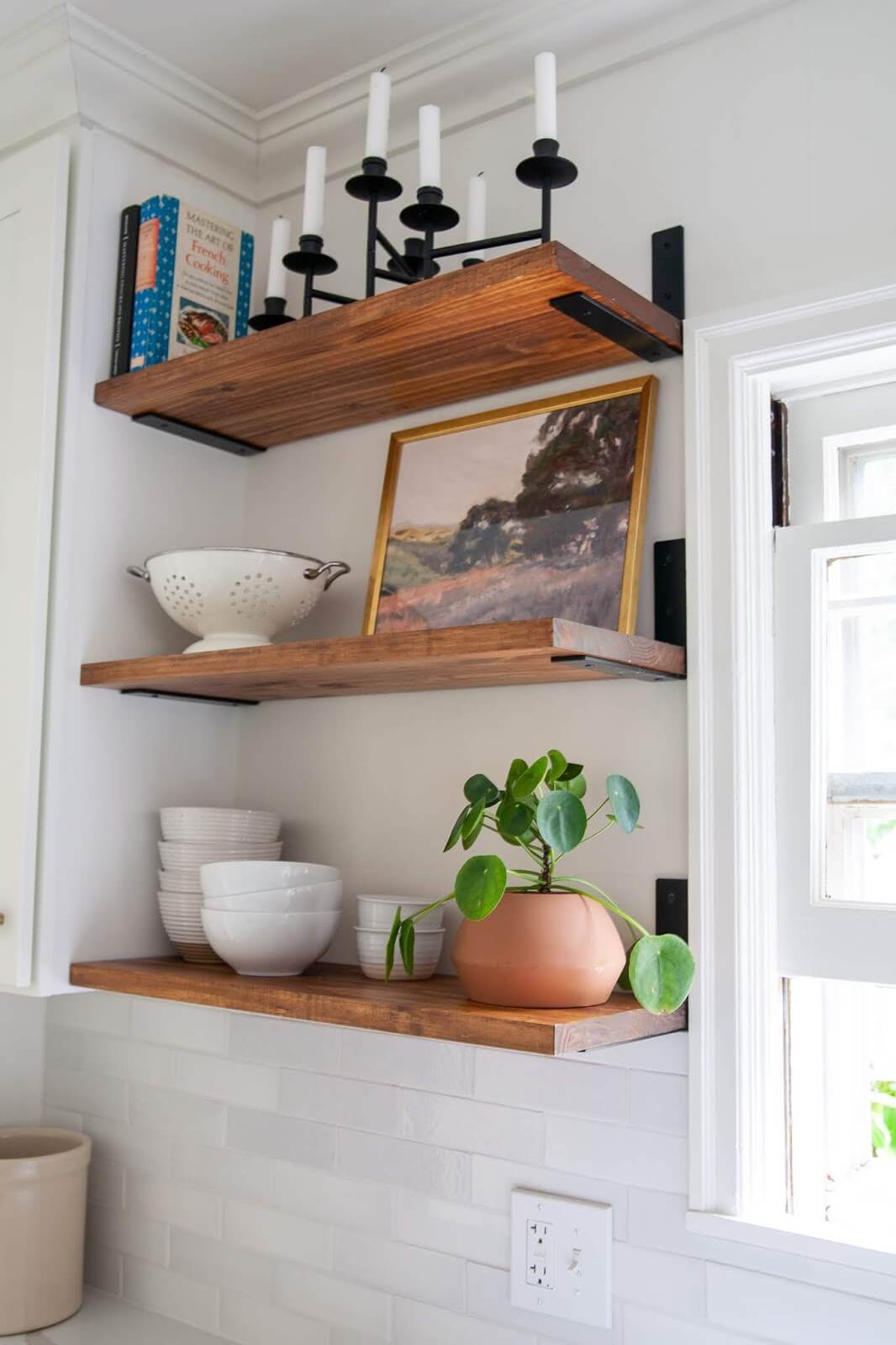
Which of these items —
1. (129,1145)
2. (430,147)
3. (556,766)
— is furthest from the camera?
(129,1145)

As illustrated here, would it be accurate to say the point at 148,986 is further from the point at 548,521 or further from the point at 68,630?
the point at 548,521

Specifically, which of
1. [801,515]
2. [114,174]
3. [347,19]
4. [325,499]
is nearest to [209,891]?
[325,499]

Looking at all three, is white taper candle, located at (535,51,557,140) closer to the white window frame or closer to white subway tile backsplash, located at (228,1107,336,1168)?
the white window frame

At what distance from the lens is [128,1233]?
179 cm

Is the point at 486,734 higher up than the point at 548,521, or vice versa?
the point at 548,521

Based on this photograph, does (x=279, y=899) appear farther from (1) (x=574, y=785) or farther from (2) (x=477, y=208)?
(2) (x=477, y=208)

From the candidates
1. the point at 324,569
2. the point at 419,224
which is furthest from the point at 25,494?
the point at 419,224

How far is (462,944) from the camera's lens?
1252mm

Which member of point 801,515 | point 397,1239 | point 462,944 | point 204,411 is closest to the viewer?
point 462,944

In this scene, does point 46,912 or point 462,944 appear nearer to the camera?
point 462,944

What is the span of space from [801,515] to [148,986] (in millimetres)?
930

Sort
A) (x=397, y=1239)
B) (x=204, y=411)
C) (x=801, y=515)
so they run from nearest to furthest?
(x=801, y=515) < (x=397, y=1239) < (x=204, y=411)

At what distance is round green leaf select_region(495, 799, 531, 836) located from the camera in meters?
1.23

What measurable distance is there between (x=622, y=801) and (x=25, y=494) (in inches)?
34.8
